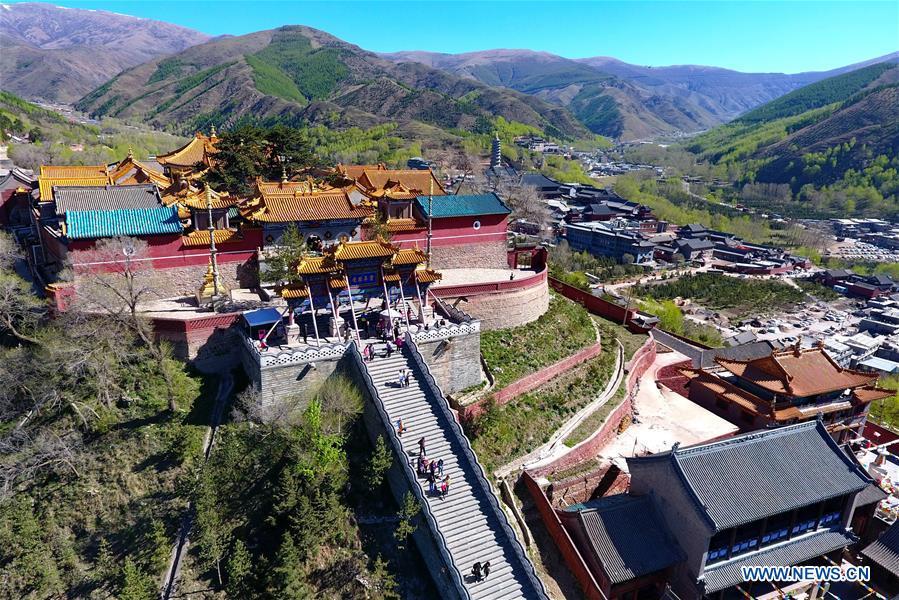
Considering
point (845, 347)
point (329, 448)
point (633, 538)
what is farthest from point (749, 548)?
point (845, 347)

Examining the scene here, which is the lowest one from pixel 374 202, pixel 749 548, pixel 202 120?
pixel 749 548

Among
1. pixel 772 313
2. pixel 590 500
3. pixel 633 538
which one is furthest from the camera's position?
pixel 772 313

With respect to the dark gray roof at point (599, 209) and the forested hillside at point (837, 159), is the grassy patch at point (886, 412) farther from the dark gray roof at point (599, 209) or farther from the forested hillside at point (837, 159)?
the forested hillside at point (837, 159)

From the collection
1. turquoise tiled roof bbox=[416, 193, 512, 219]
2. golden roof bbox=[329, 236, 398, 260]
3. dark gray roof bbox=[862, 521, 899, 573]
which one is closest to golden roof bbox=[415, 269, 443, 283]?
golden roof bbox=[329, 236, 398, 260]

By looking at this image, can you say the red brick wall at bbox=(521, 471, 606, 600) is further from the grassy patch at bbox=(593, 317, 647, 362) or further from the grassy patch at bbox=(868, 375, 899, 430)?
the grassy patch at bbox=(868, 375, 899, 430)

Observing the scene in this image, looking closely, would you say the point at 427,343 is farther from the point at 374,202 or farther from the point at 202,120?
the point at 202,120

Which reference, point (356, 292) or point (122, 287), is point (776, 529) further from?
point (122, 287)
